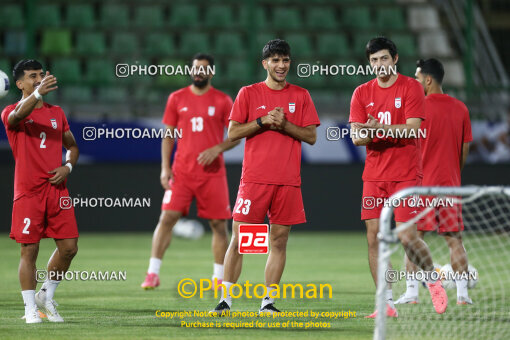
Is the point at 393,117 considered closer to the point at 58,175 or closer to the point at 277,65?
the point at 277,65

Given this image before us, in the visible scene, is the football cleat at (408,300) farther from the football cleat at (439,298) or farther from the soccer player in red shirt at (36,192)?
the soccer player in red shirt at (36,192)

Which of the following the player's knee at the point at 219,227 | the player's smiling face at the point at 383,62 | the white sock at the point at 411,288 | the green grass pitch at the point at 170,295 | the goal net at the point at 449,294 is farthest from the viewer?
the player's knee at the point at 219,227

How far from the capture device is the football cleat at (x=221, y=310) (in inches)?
297

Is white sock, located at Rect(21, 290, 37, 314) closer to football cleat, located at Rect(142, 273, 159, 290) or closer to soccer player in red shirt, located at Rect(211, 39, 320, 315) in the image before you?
soccer player in red shirt, located at Rect(211, 39, 320, 315)

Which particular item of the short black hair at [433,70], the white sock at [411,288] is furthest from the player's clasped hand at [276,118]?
the white sock at [411,288]

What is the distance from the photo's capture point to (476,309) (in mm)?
8055

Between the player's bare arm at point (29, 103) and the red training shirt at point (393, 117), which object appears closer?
the player's bare arm at point (29, 103)

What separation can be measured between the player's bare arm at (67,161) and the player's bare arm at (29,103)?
1.69 ft

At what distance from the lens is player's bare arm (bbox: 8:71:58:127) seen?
273 inches

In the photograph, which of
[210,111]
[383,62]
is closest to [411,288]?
[383,62]

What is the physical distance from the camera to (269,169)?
7520 mm

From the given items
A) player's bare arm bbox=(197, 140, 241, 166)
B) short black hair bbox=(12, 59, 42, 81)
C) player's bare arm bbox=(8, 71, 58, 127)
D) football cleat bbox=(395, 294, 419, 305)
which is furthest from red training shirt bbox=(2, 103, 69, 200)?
football cleat bbox=(395, 294, 419, 305)

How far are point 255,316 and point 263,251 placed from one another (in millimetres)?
538

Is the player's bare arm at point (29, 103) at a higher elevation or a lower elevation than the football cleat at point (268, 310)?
higher
